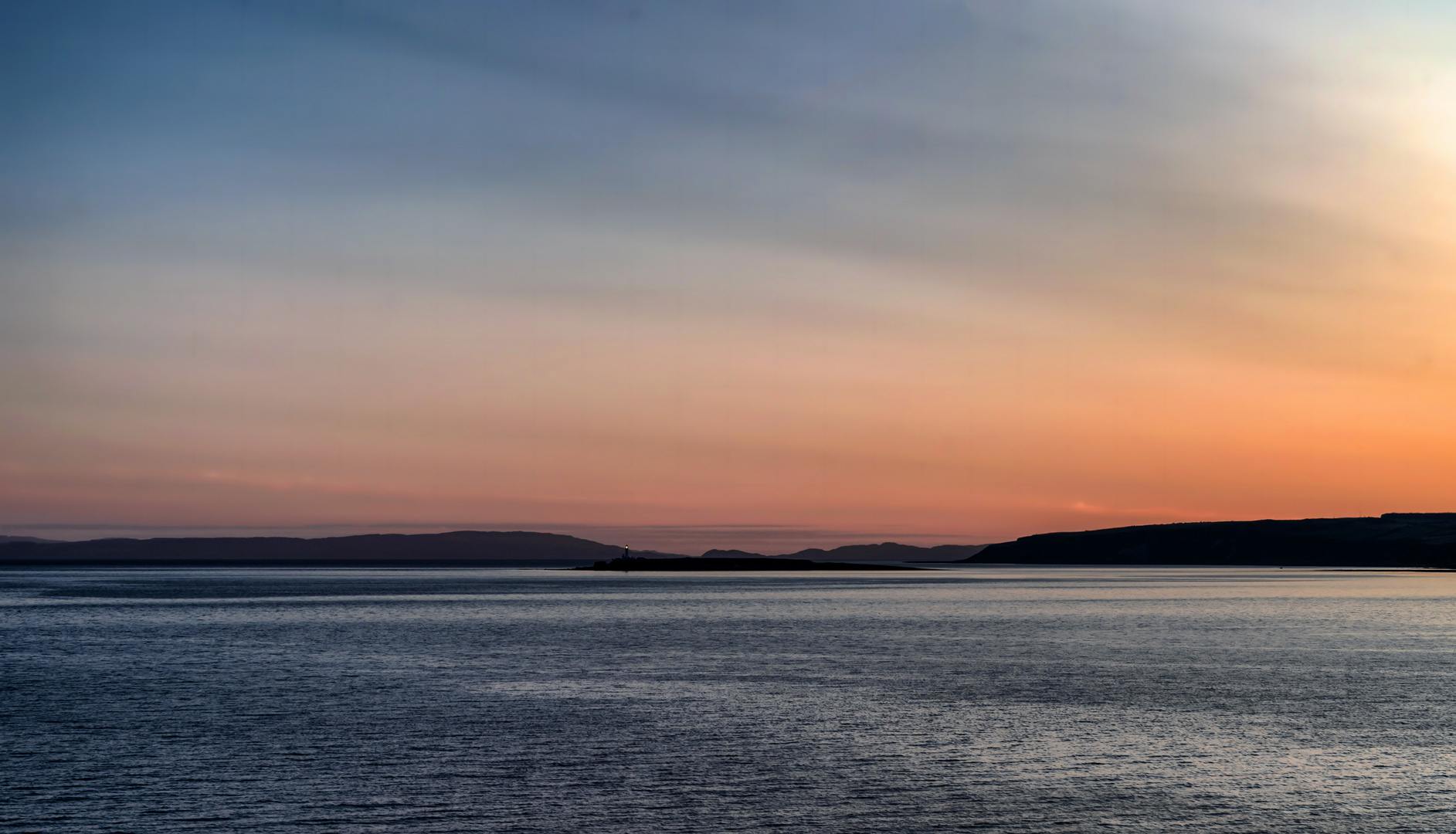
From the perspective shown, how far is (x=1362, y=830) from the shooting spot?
22.5 metres

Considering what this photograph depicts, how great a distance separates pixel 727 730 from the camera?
33969 mm

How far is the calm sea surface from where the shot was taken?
2425 centimetres

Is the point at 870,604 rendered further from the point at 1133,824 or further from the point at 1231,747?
the point at 1133,824

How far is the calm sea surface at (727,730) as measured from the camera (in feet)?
79.6

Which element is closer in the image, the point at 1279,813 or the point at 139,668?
the point at 1279,813

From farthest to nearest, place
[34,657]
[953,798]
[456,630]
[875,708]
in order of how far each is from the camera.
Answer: [456,630] → [34,657] → [875,708] → [953,798]

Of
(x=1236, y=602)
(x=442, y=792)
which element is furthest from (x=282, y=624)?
(x=1236, y=602)

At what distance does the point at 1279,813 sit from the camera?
78.4 feet

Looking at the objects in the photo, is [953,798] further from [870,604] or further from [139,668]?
[870,604]

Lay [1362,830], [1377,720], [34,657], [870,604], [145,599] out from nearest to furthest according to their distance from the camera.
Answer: [1362,830] < [1377,720] < [34,657] < [870,604] < [145,599]

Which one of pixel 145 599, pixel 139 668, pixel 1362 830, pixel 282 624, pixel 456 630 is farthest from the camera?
pixel 145 599

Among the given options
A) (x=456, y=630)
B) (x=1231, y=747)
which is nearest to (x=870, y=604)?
(x=456, y=630)

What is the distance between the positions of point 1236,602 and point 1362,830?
108m

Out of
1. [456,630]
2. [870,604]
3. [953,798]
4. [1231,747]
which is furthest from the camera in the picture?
[870,604]
